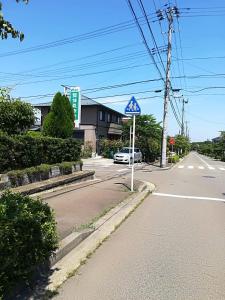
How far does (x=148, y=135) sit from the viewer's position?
4469cm

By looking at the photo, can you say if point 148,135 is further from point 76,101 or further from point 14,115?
point 14,115

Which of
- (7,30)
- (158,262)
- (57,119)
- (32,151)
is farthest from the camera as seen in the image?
(57,119)

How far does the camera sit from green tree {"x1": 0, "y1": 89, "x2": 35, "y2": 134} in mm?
12312

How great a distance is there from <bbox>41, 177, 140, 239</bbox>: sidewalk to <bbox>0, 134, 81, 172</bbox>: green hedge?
1.28 m

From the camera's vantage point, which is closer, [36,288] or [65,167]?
[36,288]

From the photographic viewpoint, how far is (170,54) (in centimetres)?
3309

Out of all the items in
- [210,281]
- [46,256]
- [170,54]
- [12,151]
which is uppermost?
[170,54]

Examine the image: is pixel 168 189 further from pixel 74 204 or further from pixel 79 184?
pixel 74 204

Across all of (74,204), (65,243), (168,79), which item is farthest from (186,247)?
(168,79)

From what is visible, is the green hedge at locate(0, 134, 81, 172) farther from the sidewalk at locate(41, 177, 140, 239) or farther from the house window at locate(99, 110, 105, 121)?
the house window at locate(99, 110, 105, 121)

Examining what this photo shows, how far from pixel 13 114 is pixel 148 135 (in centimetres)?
3310

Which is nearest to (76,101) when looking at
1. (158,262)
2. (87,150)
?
(87,150)

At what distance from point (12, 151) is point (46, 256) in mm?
6774

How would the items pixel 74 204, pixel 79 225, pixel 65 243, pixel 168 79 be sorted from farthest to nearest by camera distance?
pixel 168 79, pixel 74 204, pixel 79 225, pixel 65 243
